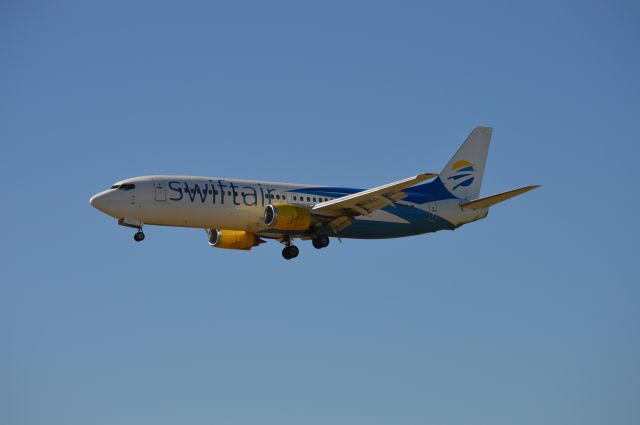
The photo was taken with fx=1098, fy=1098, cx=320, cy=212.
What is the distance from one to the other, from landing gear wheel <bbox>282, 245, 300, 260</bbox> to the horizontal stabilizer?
10664 millimetres

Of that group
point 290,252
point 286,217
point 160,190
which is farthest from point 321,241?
point 160,190

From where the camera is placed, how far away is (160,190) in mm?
59219

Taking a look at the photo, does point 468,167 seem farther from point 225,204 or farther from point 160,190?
point 160,190

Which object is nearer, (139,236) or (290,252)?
(139,236)

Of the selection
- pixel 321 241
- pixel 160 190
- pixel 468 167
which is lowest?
pixel 321 241

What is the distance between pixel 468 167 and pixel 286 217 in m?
15.0

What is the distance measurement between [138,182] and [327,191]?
36.7 ft

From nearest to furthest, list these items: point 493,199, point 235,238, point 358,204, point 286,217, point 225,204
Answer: point 286,217 → point 225,204 → point 358,204 → point 493,199 → point 235,238

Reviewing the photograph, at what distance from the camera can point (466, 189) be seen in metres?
68.7

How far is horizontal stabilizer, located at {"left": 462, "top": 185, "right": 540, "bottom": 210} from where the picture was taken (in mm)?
58750

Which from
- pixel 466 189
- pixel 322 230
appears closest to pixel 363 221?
pixel 322 230

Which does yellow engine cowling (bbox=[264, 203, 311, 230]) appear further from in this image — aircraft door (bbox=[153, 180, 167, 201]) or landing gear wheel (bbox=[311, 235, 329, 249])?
aircraft door (bbox=[153, 180, 167, 201])

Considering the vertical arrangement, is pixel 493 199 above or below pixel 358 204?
above

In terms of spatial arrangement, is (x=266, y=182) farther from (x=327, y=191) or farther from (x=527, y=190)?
(x=527, y=190)
